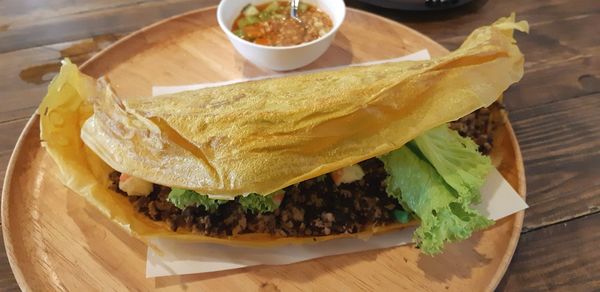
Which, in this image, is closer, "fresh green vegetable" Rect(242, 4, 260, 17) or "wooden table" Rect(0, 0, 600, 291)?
"wooden table" Rect(0, 0, 600, 291)

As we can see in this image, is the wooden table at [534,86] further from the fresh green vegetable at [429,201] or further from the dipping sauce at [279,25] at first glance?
the dipping sauce at [279,25]

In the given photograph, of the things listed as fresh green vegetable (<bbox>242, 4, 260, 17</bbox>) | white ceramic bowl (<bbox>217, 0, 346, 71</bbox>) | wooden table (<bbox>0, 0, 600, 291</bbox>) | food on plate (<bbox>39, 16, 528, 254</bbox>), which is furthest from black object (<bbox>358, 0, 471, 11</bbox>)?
food on plate (<bbox>39, 16, 528, 254</bbox>)

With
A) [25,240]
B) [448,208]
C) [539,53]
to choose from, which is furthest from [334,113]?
[539,53]

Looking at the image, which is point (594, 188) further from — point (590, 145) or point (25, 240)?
point (25, 240)

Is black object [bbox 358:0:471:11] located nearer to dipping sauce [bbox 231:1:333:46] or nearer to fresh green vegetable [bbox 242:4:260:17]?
dipping sauce [bbox 231:1:333:46]

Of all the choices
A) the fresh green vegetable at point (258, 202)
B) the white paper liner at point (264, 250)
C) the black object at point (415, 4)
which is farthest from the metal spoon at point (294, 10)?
the white paper liner at point (264, 250)
